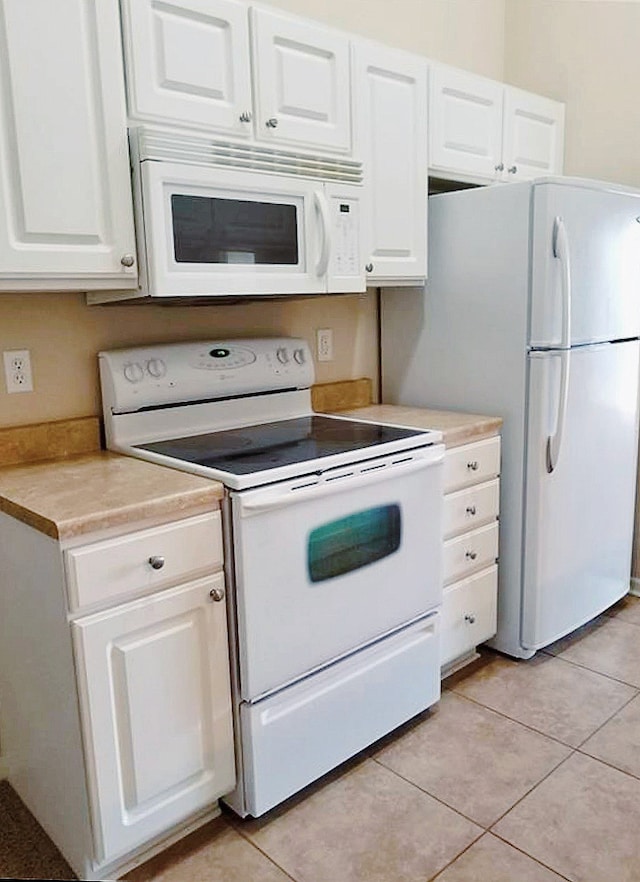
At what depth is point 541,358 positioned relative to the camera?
7.44ft

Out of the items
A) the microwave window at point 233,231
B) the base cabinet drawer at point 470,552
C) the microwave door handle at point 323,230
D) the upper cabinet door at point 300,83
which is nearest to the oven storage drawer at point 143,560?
the microwave window at point 233,231

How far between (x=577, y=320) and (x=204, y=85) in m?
1.37

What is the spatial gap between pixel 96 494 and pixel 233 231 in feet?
2.55

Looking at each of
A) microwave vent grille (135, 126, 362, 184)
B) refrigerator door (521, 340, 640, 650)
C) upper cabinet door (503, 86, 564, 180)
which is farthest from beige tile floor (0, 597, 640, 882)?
upper cabinet door (503, 86, 564, 180)

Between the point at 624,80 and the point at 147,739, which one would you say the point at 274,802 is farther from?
the point at 624,80

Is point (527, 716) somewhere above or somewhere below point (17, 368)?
below

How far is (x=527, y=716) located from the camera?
2.20m

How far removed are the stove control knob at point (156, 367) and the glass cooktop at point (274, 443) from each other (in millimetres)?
196

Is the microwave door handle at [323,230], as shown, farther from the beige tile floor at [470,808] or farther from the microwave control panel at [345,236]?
the beige tile floor at [470,808]

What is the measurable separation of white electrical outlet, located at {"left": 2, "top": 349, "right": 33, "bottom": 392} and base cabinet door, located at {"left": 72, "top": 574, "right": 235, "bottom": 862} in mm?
739

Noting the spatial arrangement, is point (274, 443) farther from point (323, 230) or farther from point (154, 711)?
point (154, 711)

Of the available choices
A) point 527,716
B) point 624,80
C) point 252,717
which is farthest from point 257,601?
point 624,80

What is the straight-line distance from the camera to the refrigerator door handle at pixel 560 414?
227cm

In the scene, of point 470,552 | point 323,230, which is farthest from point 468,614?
point 323,230
